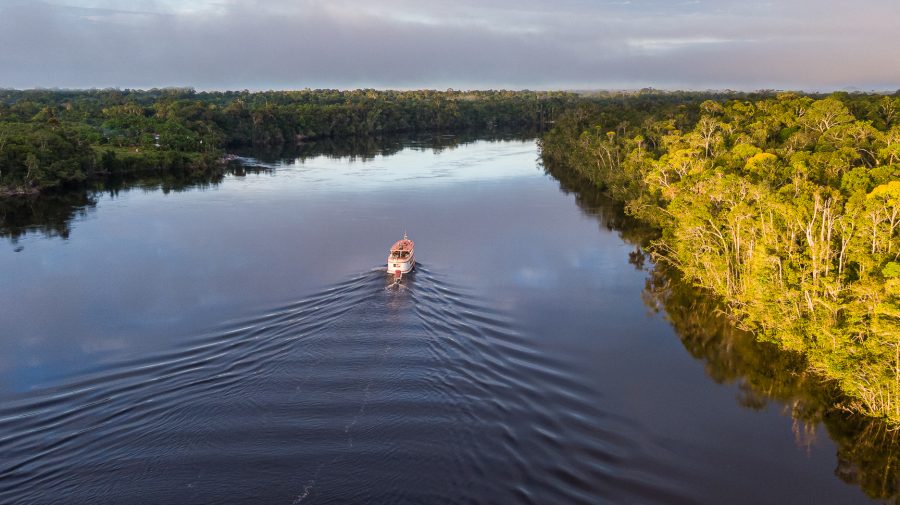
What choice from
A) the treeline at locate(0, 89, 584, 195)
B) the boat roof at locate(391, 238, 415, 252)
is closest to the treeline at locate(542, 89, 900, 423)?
the boat roof at locate(391, 238, 415, 252)

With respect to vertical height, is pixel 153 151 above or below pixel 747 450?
above

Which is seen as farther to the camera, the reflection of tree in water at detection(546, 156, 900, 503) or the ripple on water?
the reflection of tree in water at detection(546, 156, 900, 503)

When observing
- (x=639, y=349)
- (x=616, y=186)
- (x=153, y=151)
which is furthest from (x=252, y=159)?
(x=639, y=349)

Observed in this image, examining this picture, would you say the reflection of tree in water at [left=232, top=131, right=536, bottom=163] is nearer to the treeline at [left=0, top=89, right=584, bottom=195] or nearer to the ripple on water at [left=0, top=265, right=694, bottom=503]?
the treeline at [left=0, top=89, right=584, bottom=195]

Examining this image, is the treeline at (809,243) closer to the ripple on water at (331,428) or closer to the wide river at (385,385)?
the wide river at (385,385)

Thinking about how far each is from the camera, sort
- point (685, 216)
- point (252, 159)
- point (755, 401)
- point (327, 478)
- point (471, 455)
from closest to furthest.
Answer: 1. point (327, 478)
2. point (471, 455)
3. point (755, 401)
4. point (685, 216)
5. point (252, 159)

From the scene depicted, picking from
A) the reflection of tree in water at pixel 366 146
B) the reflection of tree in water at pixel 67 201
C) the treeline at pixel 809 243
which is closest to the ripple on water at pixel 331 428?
the treeline at pixel 809 243

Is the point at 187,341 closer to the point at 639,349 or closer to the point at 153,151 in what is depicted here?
the point at 639,349
